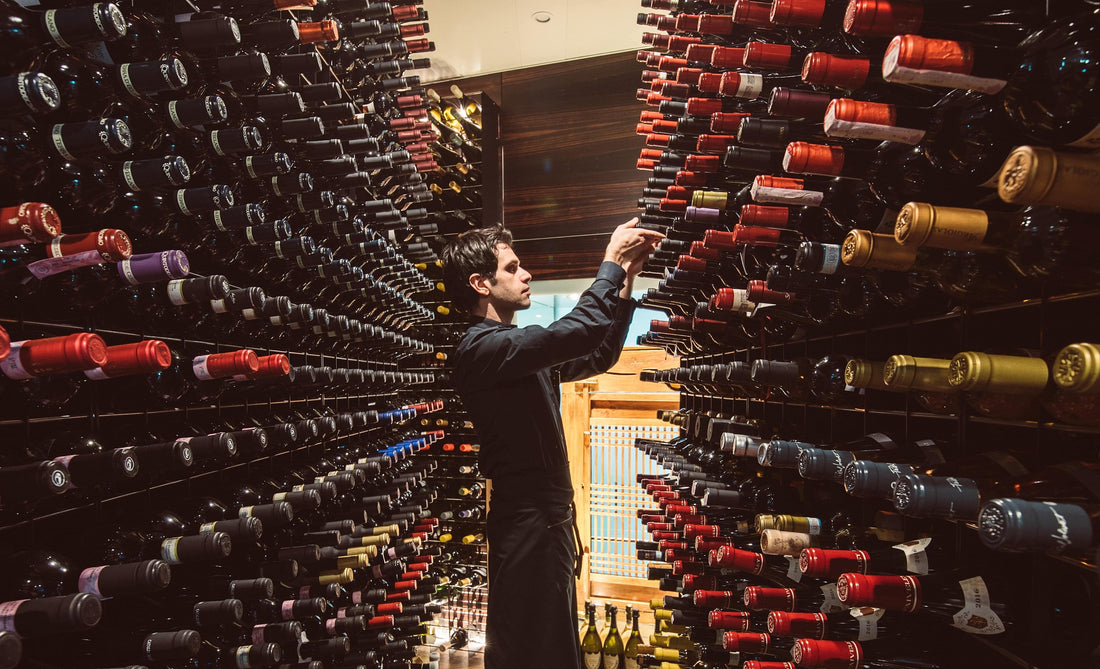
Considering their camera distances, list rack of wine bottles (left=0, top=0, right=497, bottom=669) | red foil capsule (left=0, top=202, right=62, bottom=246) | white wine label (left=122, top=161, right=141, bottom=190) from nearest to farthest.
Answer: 1. red foil capsule (left=0, top=202, right=62, bottom=246)
2. rack of wine bottles (left=0, top=0, right=497, bottom=669)
3. white wine label (left=122, top=161, right=141, bottom=190)

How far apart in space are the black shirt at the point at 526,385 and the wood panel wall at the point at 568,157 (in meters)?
1.46

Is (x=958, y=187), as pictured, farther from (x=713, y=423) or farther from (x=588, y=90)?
(x=588, y=90)

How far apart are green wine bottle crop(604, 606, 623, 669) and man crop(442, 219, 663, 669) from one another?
1.42 meters

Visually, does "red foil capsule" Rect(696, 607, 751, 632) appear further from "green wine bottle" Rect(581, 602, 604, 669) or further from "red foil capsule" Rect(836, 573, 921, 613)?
"green wine bottle" Rect(581, 602, 604, 669)

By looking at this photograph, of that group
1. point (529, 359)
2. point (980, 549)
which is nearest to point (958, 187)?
point (980, 549)

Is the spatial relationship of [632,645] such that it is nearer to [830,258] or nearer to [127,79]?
[830,258]

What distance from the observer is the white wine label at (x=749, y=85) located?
1032 mm

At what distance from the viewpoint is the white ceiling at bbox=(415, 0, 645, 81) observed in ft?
8.21

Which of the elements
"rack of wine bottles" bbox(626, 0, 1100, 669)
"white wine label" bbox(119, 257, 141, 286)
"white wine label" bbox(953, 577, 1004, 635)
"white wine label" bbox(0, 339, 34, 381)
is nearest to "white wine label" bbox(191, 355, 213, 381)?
"white wine label" bbox(119, 257, 141, 286)

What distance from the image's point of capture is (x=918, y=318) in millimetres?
905

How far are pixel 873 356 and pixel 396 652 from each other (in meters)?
1.65

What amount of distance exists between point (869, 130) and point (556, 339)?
74cm

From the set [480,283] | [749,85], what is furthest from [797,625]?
[480,283]

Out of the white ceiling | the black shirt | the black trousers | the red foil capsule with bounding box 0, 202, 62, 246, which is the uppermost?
the white ceiling
